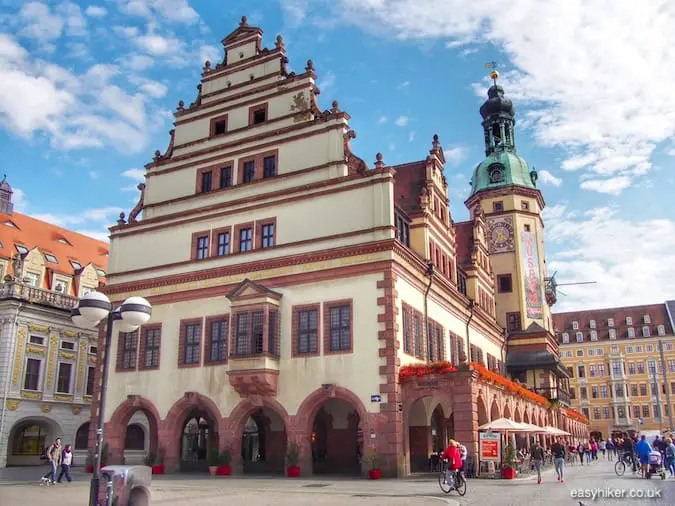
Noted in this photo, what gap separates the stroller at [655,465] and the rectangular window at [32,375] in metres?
38.9

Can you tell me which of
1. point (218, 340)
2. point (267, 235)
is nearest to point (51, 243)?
point (218, 340)

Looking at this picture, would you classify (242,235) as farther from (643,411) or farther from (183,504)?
(643,411)

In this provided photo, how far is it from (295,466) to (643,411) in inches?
3820

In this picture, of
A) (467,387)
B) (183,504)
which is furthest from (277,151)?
(183,504)

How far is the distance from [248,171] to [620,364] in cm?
9634

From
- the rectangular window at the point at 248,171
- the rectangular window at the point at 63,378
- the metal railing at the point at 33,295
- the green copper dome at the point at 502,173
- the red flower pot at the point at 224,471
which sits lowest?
the red flower pot at the point at 224,471

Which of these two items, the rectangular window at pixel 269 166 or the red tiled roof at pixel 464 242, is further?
the red tiled roof at pixel 464 242

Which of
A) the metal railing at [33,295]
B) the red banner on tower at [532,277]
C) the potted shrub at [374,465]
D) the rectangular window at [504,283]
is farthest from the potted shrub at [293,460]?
the rectangular window at [504,283]

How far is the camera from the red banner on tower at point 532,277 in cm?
6066

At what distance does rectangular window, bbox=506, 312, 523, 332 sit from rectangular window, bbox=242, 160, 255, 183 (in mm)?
31752

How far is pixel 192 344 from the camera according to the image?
35.8 metres

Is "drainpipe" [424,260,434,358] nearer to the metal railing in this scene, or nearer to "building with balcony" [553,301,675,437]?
the metal railing

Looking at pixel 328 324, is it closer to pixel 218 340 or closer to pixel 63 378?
pixel 218 340

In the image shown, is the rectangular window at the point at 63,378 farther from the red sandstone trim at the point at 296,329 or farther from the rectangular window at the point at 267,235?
the red sandstone trim at the point at 296,329
